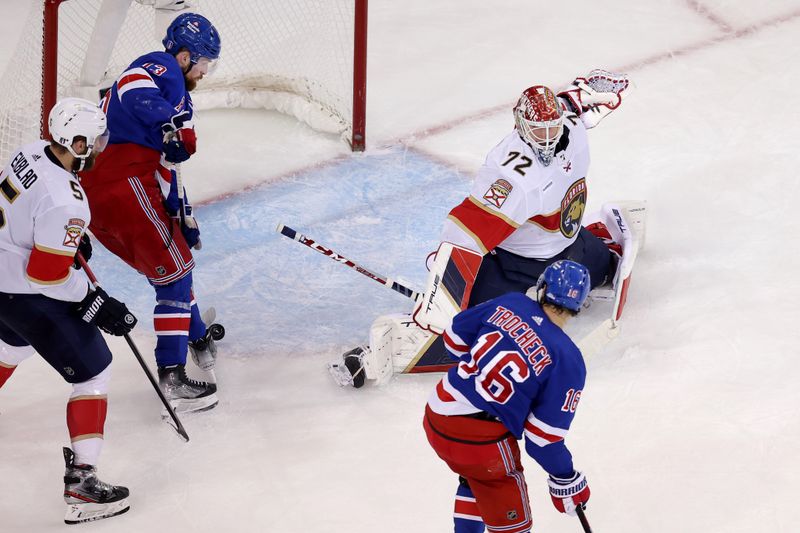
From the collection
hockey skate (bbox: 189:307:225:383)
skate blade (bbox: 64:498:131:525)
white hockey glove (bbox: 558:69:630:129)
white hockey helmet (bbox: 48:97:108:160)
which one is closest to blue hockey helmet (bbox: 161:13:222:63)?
white hockey helmet (bbox: 48:97:108:160)

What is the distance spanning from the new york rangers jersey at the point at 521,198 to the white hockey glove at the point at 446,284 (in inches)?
1.3

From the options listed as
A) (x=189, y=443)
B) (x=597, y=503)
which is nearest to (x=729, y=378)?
(x=597, y=503)

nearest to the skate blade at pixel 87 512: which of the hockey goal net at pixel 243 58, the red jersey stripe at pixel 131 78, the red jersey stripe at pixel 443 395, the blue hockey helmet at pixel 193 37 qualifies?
the red jersey stripe at pixel 443 395

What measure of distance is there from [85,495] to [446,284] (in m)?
1.16

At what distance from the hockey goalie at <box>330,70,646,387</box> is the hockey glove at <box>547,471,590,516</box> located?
882 mm

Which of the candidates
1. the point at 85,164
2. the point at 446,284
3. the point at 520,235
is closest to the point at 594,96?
the point at 520,235

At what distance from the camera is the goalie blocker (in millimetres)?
3436

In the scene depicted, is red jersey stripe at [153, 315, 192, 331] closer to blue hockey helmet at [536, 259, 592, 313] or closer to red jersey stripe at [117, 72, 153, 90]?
red jersey stripe at [117, 72, 153, 90]

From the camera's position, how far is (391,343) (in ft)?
11.9

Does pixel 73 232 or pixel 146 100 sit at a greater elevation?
pixel 146 100

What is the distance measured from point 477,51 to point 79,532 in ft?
11.5

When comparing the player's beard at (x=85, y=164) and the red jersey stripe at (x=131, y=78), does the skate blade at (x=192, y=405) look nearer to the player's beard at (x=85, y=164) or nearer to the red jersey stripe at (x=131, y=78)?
the player's beard at (x=85, y=164)

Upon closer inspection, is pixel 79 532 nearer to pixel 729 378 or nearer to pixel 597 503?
pixel 597 503

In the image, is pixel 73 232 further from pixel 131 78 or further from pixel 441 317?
pixel 441 317
